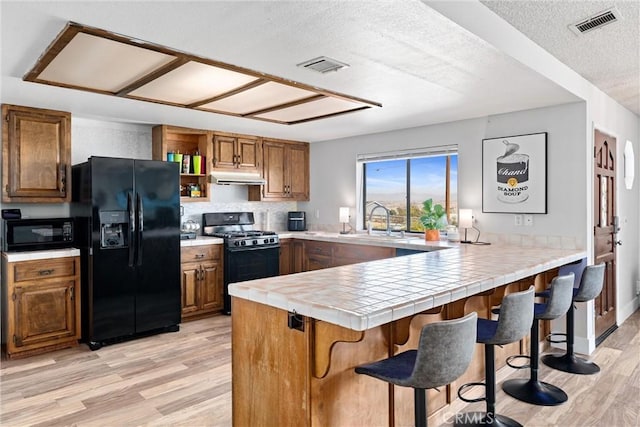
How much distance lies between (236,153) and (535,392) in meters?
4.01

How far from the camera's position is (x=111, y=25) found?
2.07 meters

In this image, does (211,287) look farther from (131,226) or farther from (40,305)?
(40,305)

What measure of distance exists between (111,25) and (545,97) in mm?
3189

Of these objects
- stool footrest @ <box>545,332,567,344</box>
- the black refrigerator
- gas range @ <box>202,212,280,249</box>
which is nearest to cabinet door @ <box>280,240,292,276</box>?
gas range @ <box>202,212,280,249</box>

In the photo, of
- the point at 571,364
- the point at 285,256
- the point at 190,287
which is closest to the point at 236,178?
the point at 285,256

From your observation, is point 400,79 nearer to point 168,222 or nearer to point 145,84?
point 145,84

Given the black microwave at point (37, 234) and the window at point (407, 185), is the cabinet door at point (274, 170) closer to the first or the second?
the window at point (407, 185)

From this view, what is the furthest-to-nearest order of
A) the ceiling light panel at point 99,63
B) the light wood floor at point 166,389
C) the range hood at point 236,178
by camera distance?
the range hood at point 236,178 < the light wood floor at point 166,389 < the ceiling light panel at point 99,63

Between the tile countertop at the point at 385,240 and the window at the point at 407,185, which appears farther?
the window at the point at 407,185

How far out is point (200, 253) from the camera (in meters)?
4.69

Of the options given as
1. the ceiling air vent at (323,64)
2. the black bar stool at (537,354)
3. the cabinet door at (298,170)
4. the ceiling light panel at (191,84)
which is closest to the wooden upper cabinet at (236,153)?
the cabinet door at (298,170)

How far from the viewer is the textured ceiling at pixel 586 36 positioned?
87.9 inches

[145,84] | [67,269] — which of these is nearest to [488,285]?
[145,84]

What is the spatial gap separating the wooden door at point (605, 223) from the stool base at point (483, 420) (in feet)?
6.47
